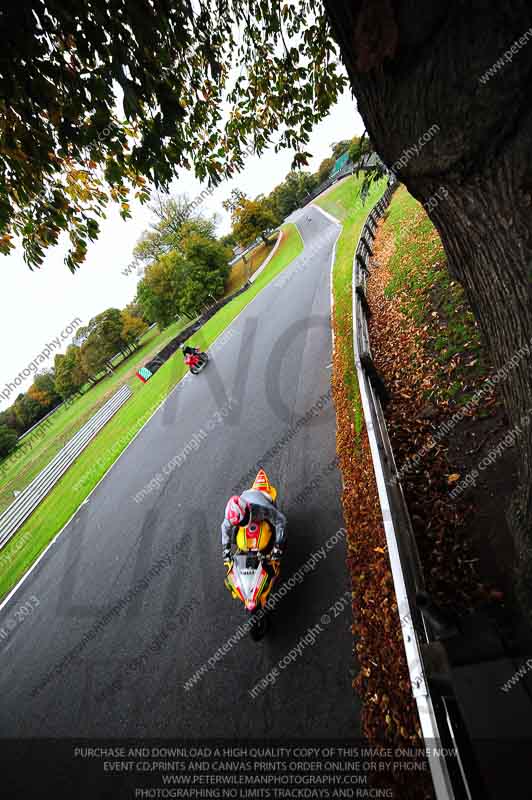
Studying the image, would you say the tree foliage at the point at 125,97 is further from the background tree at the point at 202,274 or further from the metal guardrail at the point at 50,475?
the background tree at the point at 202,274

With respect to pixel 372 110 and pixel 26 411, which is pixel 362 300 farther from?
pixel 26 411

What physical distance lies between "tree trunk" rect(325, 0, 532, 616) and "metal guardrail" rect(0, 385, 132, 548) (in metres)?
16.0

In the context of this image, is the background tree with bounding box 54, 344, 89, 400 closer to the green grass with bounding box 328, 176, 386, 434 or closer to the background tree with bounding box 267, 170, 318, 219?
the green grass with bounding box 328, 176, 386, 434

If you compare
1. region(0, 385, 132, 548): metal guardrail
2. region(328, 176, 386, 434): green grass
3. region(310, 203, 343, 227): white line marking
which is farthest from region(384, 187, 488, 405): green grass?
region(310, 203, 343, 227): white line marking

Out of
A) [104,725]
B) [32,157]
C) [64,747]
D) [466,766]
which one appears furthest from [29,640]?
[32,157]

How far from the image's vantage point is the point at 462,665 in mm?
2418

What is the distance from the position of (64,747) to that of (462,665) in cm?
544

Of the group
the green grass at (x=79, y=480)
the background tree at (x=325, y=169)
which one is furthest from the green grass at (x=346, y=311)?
the background tree at (x=325, y=169)

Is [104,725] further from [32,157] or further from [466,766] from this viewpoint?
[32,157]

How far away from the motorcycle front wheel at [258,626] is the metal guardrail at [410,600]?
2029 mm

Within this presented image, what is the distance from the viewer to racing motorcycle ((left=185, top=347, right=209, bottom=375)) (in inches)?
583

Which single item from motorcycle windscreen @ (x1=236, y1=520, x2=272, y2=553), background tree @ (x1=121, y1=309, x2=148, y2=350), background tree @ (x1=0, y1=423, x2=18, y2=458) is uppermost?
background tree @ (x1=121, y1=309, x2=148, y2=350)

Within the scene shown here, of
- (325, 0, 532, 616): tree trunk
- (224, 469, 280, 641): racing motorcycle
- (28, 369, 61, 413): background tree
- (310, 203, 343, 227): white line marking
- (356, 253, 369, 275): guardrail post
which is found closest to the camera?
(325, 0, 532, 616): tree trunk

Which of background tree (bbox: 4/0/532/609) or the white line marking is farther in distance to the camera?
the white line marking
